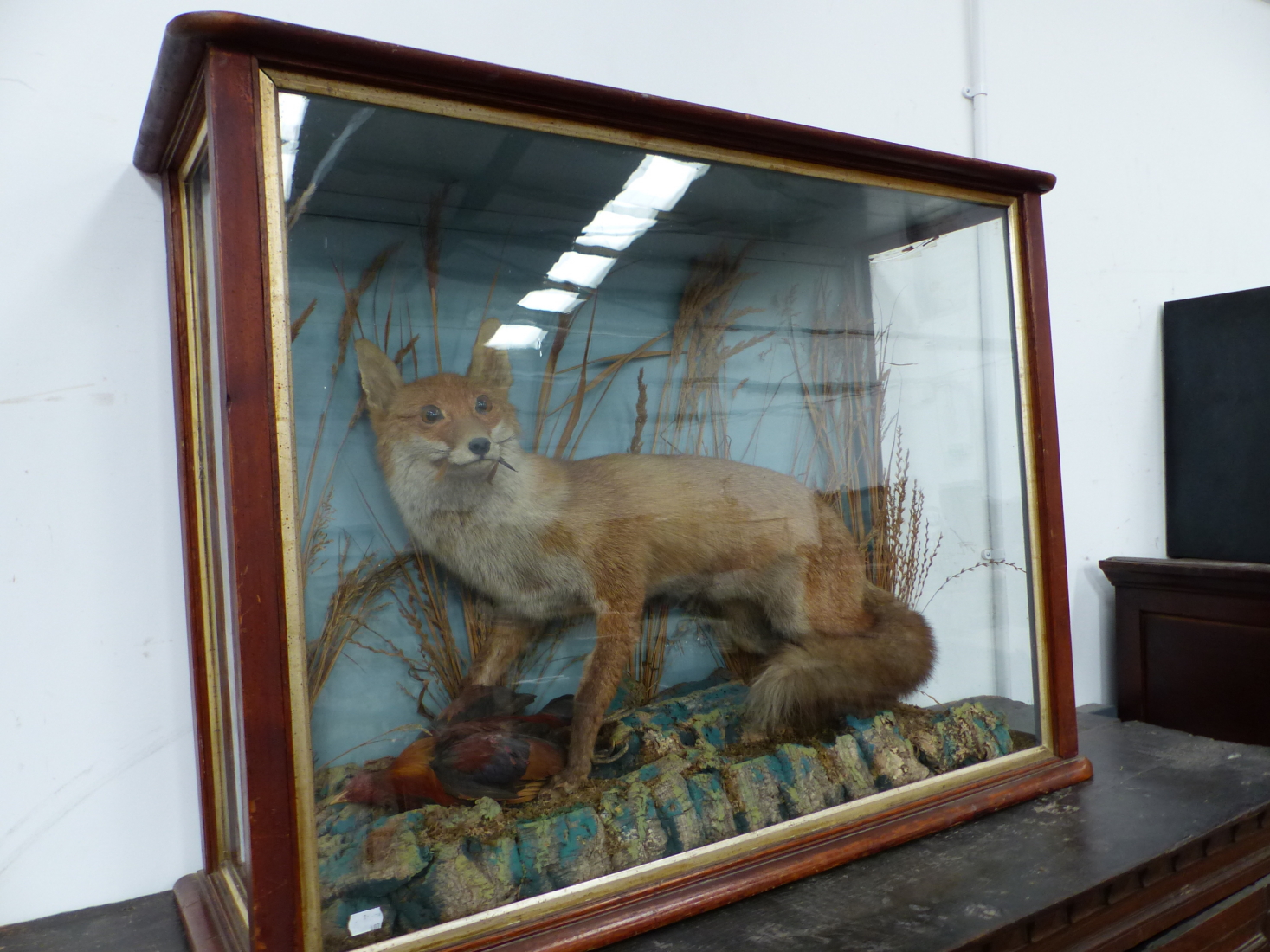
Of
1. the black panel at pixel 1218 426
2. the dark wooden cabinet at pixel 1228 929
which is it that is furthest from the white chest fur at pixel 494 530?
the black panel at pixel 1218 426

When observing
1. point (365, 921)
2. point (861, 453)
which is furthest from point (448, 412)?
point (861, 453)

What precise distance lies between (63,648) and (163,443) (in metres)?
0.28

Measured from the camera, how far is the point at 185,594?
41.5 inches

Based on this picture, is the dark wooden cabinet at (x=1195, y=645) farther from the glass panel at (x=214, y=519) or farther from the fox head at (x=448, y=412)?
the glass panel at (x=214, y=519)

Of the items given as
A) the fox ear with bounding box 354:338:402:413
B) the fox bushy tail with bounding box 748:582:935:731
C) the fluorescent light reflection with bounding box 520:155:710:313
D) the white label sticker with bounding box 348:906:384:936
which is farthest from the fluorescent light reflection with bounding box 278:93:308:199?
the fox bushy tail with bounding box 748:582:935:731

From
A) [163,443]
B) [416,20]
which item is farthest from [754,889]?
[416,20]

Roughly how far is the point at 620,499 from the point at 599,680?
231 mm

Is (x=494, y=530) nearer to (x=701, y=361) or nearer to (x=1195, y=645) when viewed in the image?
(x=701, y=361)

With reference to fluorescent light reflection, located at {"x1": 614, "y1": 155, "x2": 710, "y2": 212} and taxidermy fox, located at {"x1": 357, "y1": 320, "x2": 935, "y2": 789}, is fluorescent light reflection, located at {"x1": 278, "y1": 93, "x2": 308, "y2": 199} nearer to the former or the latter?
taxidermy fox, located at {"x1": 357, "y1": 320, "x2": 935, "y2": 789}

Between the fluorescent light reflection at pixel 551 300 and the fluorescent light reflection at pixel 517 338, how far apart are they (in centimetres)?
1

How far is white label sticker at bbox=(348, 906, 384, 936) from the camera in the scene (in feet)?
2.62

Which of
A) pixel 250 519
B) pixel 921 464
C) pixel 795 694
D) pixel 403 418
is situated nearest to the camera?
pixel 250 519

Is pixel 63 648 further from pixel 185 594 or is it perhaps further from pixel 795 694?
pixel 795 694

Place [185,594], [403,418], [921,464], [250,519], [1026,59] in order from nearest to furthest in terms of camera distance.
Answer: [250,519]
[403,418]
[185,594]
[921,464]
[1026,59]
